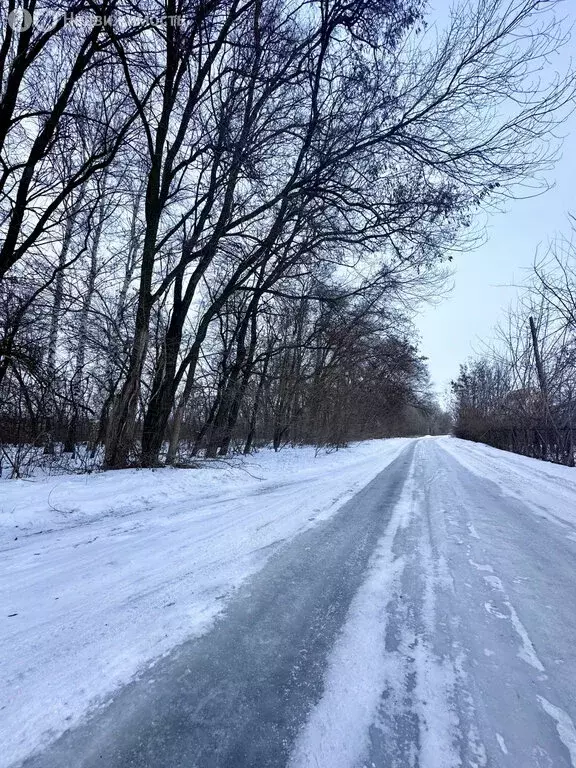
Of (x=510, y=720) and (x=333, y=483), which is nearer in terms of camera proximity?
(x=510, y=720)

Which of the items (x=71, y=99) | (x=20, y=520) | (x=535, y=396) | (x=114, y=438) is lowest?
(x=20, y=520)

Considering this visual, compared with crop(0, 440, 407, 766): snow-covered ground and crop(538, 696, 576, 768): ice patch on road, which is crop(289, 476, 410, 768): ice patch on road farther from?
crop(0, 440, 407, 766): snow-covered ground

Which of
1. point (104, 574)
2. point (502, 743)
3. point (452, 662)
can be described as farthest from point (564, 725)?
point (104, 574)

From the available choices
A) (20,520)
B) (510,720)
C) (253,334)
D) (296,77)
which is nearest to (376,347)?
(253,334)

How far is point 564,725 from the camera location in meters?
1.44

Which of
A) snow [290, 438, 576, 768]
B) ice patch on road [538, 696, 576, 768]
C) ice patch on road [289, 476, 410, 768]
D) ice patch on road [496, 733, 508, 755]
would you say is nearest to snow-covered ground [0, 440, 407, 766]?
ice patch on road [289, 476, 410, 768]

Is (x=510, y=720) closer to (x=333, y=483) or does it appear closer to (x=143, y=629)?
(x=143, y=629)

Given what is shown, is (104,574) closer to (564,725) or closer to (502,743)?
(502,743)

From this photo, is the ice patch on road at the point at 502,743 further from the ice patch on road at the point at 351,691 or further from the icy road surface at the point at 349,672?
the ice patch on road at the point at 351,691

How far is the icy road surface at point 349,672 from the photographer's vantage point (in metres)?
1.31

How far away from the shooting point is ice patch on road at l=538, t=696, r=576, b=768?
134 cm

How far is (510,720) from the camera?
4.77ft

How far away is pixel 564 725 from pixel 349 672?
0.81m

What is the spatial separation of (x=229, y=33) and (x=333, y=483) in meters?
9.32
